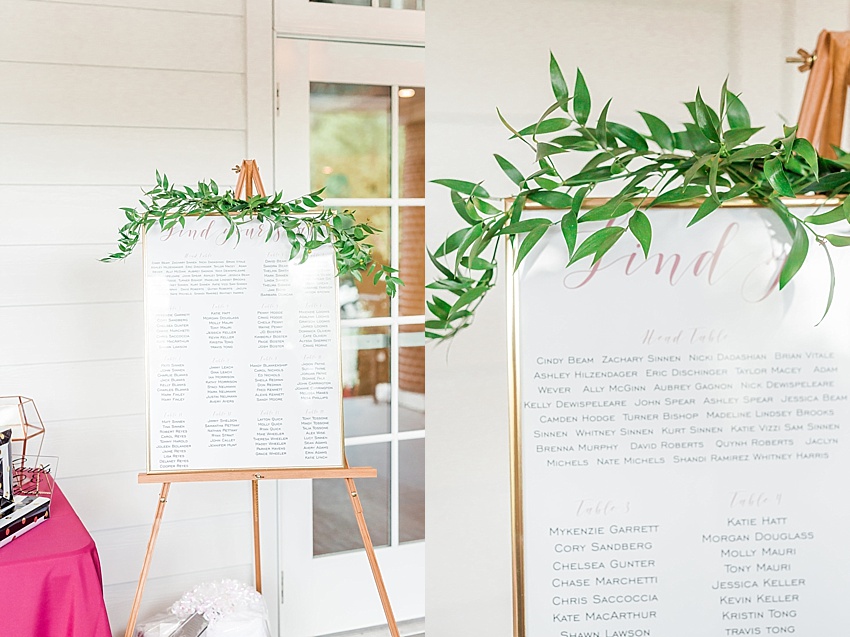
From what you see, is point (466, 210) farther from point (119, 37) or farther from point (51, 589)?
point (119, 37)

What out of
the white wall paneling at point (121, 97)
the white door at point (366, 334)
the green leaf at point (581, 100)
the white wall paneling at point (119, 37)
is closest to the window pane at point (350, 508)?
the white door at point (366, 334)

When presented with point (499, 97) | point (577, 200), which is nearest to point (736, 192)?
point (577, 200)

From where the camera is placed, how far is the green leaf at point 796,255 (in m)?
0.64

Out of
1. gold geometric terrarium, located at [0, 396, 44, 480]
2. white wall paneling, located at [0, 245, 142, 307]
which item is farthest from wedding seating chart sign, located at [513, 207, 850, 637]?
white wall paneling, located at [0, 245, 142, 307]

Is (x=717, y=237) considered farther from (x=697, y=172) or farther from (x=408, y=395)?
(x=408, y=395)

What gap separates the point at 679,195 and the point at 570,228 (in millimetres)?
105

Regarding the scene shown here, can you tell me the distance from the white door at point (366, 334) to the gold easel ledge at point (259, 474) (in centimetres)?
66

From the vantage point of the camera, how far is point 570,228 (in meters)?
0.63

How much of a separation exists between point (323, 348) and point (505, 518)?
118 centimetres

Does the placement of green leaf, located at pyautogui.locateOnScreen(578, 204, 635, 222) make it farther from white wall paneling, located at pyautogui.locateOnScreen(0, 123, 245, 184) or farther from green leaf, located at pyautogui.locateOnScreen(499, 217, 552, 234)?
white wall paneling, located at pyautogui.locateOnScreen(0, 123, 245, 184)

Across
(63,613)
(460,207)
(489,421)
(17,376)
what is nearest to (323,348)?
(63,613)

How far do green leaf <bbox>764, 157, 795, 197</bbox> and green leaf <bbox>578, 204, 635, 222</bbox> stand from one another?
114 mm

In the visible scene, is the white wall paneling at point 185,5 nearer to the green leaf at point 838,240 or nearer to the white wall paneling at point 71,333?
the white wall paneling at point 71,333

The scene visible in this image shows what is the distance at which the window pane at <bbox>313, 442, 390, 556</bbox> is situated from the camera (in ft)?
8.83
